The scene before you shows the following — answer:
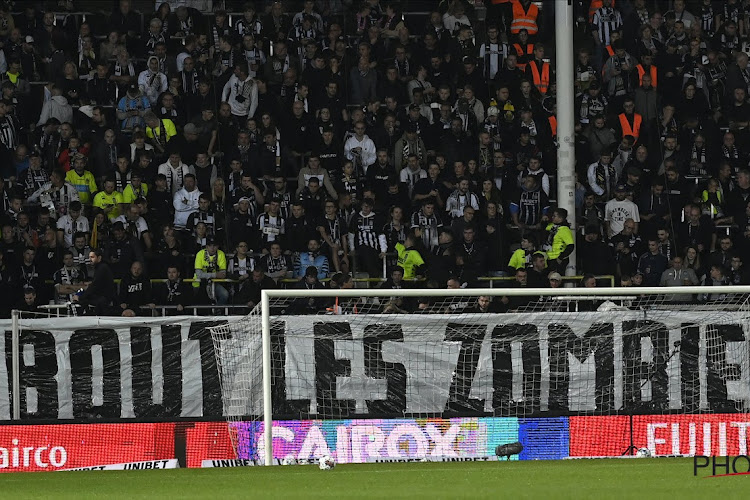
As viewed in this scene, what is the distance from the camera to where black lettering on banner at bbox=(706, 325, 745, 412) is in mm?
14344

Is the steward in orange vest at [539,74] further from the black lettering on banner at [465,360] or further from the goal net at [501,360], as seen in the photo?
the black lettering on banner at [465,360]

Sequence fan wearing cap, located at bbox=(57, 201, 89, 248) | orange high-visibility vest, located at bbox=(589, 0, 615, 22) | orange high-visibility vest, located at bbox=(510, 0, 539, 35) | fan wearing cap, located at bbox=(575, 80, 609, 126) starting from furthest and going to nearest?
orange high-visibility vest, located at bbox=(589, 0, 615, 22) → orange high-visibility vest, located at bbox=(510, 0, 539, 35) → fan wearing cap, located at bbox=(575, 80, 609, 126) → fan wearing cap, located at bbox=(57, 201, 89, 248)

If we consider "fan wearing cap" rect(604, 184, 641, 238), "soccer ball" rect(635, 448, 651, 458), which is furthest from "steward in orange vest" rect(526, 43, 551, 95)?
"soccer ball" rect(635, 448, 651, 458)

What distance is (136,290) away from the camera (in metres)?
16.9

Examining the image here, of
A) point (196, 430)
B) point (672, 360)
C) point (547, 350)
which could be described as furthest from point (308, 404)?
point (672, 360)

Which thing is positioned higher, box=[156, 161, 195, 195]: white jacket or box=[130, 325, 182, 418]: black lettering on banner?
box=[156, 161, 195, 195]: white jacket

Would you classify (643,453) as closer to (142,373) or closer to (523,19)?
(142,373)

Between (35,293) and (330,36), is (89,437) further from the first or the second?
(330,36)

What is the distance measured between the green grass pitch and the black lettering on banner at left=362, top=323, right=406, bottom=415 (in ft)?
8.22

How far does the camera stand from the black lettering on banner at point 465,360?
14539 millimetres

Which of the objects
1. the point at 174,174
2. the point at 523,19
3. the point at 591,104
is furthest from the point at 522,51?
the point at 174,174

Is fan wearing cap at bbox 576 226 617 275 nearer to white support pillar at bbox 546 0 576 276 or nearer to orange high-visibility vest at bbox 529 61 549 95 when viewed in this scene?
white support pillar at bbox 546 0 576 276

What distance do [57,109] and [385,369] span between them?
7.70 m

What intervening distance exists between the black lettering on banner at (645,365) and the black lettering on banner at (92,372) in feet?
18.7
